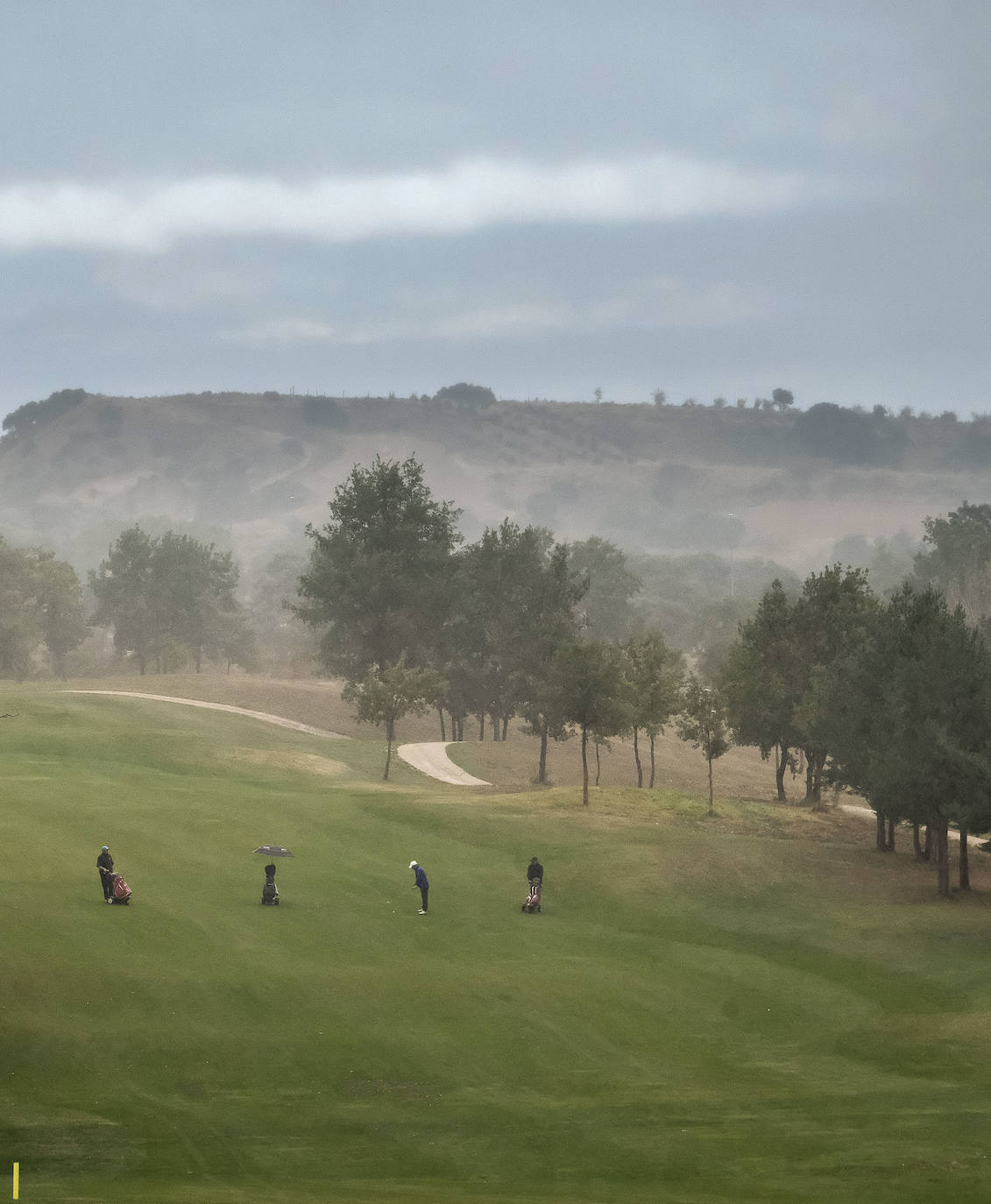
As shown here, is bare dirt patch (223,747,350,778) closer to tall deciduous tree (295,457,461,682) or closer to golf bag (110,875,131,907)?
tall deciduous tree (295,457,461,682)

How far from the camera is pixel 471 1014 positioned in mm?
36938

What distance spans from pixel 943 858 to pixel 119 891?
109 ft

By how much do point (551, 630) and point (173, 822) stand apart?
152 feet

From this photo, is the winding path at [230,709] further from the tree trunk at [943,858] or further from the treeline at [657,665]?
the tree trunk at [943,858]

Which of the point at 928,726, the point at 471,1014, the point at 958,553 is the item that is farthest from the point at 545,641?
the point at 958,553

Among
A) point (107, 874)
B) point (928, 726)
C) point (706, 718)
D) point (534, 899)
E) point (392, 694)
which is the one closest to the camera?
point (107, 874)

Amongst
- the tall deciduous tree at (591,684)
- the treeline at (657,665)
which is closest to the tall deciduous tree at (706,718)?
the treeline at (657,665)

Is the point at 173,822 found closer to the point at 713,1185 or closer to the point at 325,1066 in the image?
the point at 325,1066

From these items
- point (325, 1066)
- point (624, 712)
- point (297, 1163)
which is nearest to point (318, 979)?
point (325, 1066)

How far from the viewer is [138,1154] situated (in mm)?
28609

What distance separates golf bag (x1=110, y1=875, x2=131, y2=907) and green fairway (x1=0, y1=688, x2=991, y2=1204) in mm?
467

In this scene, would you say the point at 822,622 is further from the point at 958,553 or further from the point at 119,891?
the point at 958,553

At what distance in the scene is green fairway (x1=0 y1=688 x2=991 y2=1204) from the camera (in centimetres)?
2922

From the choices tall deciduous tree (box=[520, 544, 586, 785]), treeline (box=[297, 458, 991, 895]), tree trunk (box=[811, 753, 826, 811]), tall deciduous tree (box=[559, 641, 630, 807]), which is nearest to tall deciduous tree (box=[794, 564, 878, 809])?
tree trunk (box=[811, 753, 826, 811])
